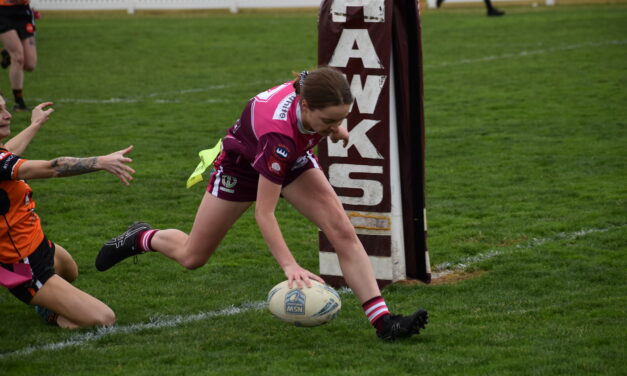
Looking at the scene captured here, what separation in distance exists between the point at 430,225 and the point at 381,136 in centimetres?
225

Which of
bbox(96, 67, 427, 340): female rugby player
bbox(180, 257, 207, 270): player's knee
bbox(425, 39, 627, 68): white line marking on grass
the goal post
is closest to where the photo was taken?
bbox(96, 67, 427, 340): female rugby player

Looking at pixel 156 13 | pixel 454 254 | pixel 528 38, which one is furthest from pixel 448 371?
pixel 156 13

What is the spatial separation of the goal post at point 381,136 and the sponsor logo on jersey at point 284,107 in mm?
1293

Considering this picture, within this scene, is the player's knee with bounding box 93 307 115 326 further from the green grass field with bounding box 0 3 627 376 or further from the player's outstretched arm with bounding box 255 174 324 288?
the player's outstretched arm with bounding box 255 174 324 288

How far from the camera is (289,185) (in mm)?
5832

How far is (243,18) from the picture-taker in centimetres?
3022

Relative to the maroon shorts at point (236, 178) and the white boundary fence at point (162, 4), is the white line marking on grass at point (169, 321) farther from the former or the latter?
the white boundary fence at point (162, 4)

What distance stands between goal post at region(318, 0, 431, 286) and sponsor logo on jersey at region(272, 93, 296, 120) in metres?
1.29

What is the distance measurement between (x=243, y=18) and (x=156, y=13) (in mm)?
4643

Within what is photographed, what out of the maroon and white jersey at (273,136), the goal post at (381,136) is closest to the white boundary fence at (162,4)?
the goal post at (381,136)

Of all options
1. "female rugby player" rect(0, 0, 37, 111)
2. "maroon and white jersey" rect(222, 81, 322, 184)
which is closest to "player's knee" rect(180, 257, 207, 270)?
"maroon and white jersey" rect(222, 81, 322, 184)

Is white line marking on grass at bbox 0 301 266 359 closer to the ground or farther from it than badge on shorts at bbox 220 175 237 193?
closer to the ground

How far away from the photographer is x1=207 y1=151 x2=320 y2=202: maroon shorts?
591 centimetres

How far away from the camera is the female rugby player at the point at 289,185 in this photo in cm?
534
